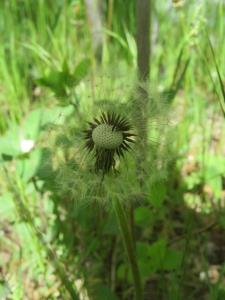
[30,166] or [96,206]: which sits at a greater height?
[30,166]

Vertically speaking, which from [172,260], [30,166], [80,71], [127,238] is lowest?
[172,260]

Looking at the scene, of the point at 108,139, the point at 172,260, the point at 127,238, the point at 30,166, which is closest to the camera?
the point at 108,139

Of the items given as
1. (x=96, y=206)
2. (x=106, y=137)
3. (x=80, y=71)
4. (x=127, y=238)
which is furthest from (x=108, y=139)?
(x=96, y=206)

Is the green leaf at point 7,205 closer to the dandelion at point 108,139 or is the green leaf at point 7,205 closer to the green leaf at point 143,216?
the green leaf at point 143,216

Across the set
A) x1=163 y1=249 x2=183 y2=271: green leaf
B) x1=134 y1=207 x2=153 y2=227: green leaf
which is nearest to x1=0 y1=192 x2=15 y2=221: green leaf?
x1=134 y1=207 x2=153 y2=227: green leaf

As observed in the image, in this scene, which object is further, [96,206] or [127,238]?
[96,206]

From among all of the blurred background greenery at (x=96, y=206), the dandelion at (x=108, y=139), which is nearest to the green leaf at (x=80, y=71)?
the blurred background greenery at (x=96, y=206)

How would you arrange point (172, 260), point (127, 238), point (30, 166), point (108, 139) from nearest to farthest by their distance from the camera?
point (108, 139)
point (127, 238)
point (172, 260)
point (30, 166)

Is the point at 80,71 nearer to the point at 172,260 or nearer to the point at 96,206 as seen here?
the point at 96,206
